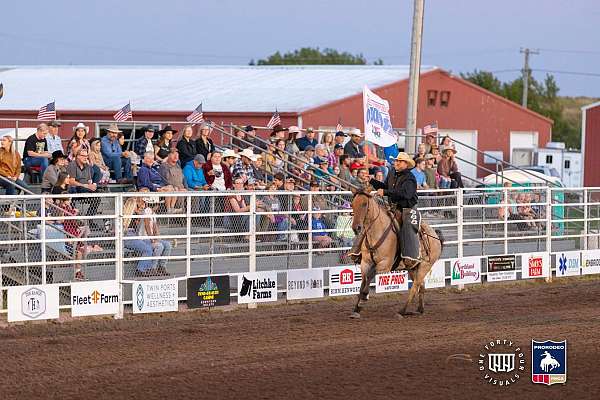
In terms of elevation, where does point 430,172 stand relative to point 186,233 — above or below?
above

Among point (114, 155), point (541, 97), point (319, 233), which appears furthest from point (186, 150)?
point (541, 97)

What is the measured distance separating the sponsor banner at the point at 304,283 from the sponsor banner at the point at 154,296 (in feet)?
7.33

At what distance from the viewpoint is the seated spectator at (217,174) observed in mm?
18750

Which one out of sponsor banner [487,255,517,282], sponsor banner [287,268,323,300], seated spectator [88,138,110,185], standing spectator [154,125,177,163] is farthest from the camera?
sponsor banner [487,255,517,282]

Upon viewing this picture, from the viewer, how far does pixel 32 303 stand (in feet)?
49.0

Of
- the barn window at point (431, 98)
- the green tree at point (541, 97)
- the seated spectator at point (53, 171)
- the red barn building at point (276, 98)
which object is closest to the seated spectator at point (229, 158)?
the seated spectator at point (53, 171)

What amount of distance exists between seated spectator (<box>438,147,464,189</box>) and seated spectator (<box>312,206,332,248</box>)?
5.61m

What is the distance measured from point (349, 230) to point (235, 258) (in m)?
2.49

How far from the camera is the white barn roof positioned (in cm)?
3700

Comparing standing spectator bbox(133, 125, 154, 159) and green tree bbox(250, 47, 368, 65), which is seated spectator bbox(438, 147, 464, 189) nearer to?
standing spectator bbox(133, 125, 154, 159)

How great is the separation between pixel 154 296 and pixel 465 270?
703 centimetres

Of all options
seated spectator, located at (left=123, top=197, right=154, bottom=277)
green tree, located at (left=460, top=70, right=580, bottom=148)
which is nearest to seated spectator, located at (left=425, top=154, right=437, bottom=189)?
seated spectator, located at (left=123, top=197, right=154, bottom=277)

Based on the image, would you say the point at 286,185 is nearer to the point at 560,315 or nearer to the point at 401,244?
the point at 401,244

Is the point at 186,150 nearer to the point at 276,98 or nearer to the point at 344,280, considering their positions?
the point at 344,280
